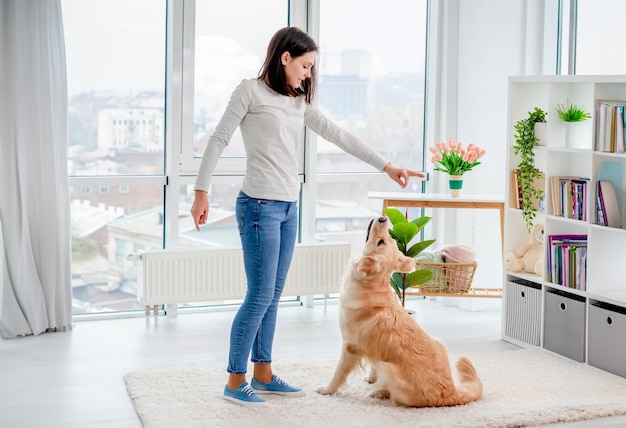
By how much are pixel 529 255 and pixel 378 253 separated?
143 centimetres

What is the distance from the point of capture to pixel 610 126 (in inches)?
155

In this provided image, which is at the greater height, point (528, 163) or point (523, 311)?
point (528, 163)

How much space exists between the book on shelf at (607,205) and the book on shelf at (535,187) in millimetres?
412

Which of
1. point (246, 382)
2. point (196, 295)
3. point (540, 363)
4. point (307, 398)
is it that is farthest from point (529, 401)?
point (196, 295)

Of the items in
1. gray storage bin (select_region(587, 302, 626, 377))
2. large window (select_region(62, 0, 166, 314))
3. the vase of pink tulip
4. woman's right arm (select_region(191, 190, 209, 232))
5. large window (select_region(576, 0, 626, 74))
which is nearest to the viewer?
woman's right arm (select_region(191, 190, 209, 232))

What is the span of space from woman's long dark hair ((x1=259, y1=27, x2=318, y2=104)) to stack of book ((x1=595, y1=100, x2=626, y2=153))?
143 cm

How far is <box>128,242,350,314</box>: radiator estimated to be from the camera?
16.1 ft

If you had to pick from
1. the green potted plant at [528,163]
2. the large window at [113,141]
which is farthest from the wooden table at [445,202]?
the large window at [113,141]

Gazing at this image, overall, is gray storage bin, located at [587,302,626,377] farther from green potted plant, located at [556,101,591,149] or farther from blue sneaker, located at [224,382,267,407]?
blue sneaker, located at [224,382,267,407]

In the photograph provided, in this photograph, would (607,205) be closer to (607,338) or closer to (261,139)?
(607,338)

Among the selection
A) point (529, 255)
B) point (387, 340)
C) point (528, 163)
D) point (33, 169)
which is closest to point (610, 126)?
point (528, 163)

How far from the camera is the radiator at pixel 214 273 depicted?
16.1 feet

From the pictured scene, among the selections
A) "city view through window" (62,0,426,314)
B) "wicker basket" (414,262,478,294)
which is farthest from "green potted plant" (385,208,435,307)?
"city view through window" (62,0,426,314)

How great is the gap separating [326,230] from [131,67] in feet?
5.06
